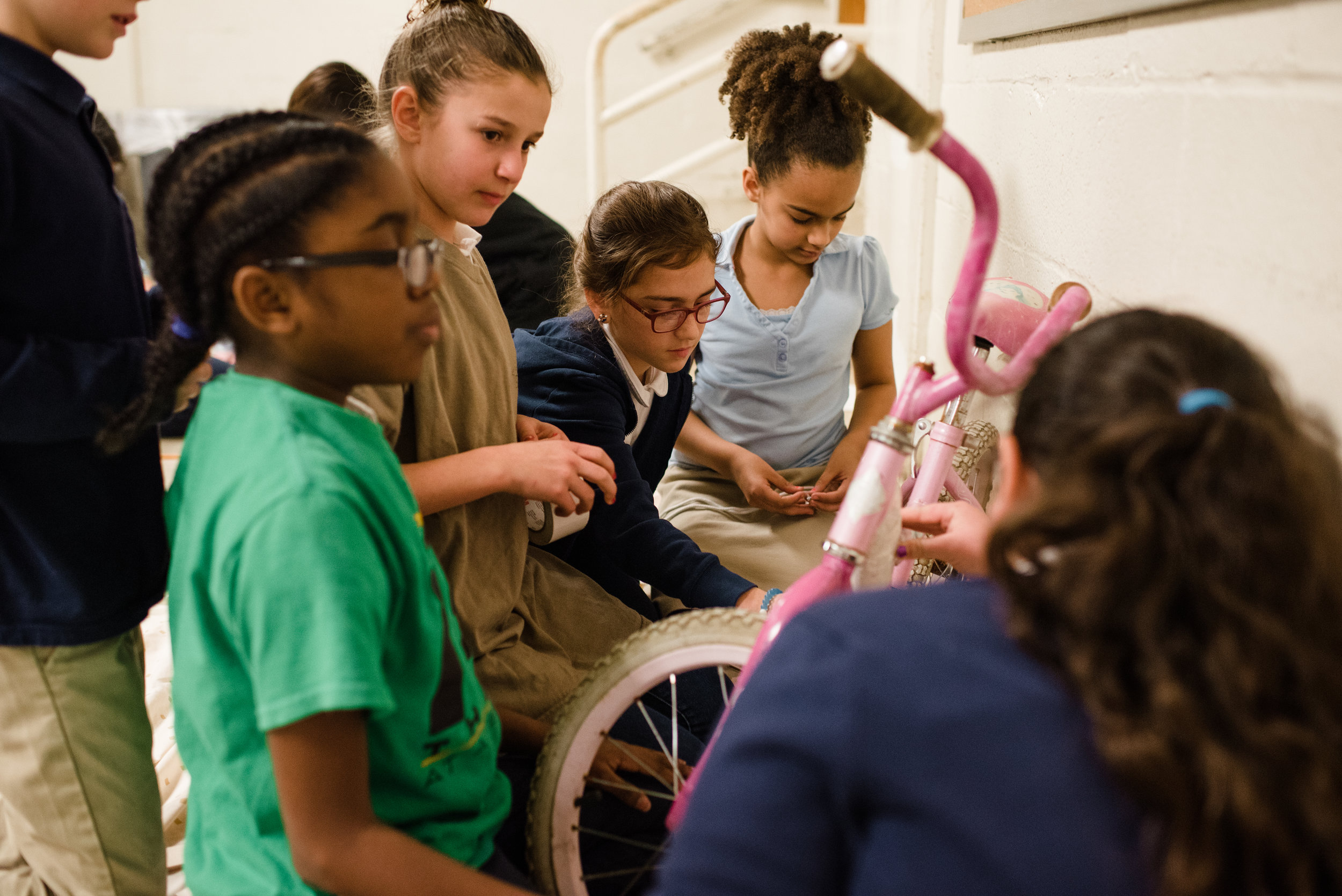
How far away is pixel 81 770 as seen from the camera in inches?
38.5

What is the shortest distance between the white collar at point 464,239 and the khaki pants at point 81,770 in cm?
58

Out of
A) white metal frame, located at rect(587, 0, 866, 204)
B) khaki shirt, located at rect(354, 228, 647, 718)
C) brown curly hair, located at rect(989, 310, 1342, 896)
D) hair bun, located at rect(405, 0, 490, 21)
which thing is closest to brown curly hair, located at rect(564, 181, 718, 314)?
khaki shirt, located at rect(354, 228, 647, 718)

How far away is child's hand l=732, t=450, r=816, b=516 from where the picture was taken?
61.9 inches

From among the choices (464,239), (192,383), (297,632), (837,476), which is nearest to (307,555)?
(297,632)

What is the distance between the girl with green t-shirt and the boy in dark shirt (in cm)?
15

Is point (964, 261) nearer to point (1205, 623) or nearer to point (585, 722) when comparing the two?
point (1205, 623)

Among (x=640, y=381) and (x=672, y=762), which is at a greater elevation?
(x=640, y=381)

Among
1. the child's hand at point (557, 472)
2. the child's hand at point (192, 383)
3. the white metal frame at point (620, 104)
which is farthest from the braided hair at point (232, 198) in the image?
the white metal frame at point (620, 104)

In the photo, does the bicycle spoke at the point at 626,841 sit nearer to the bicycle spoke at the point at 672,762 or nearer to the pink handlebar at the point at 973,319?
the bicycle spoke at the point at 672,762

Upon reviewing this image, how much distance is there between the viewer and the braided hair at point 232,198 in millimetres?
732

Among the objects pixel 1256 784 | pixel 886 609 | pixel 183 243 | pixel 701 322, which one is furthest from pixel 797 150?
pixel 1256 784

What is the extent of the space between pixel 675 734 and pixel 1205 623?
26.0 inches

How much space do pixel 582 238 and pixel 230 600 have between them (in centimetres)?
86

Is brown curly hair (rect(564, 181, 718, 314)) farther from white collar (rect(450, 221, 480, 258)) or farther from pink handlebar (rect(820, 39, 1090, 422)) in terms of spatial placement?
pink handlebar (rect(820, 39, 1090, 422))
